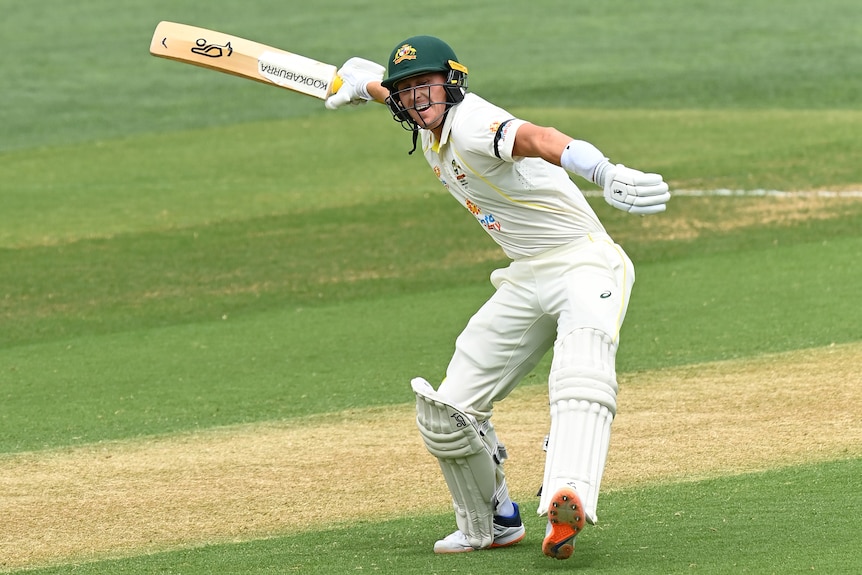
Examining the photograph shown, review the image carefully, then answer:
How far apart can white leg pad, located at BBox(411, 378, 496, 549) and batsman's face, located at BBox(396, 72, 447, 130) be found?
1.05m

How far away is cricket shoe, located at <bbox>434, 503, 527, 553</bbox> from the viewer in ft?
18.6

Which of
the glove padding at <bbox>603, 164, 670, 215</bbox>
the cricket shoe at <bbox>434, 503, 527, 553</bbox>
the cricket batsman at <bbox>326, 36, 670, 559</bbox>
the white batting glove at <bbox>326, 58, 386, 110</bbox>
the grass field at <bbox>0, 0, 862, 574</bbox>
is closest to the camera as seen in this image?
Answer: the glove padding at <bbox>603, 164, 670, 215</bbox>

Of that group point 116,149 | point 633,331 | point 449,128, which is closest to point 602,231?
point 449,128

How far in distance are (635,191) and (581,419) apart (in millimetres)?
862

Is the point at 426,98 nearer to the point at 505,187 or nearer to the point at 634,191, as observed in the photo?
the point at 505,187

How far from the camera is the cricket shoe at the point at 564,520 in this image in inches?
192

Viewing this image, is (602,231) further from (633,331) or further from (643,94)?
(643,94)

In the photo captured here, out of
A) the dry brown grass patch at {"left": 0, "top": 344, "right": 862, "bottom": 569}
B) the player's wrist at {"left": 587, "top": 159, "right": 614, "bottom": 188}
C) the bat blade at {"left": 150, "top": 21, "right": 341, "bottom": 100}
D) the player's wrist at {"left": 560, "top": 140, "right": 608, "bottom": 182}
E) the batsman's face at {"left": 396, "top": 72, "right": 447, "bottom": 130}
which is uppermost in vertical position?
the bat blade at {"left": 150, "top": 21, "right": 341, "bottom": 100}

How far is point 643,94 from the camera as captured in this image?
69.2 feet

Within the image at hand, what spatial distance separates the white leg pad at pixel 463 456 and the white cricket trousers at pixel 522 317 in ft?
0.43

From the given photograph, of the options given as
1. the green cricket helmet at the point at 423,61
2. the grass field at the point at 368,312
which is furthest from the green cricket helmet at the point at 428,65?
the grass field at the point at 368,312

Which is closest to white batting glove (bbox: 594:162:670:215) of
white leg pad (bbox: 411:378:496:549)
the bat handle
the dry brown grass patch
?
white leg pad (bbox: 411:378:496:549)

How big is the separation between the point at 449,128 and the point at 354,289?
6337 millimetres

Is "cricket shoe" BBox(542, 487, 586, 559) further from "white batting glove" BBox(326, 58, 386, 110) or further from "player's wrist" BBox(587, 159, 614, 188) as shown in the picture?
"white batting glove" BBox(326, 58, 386, 110)
